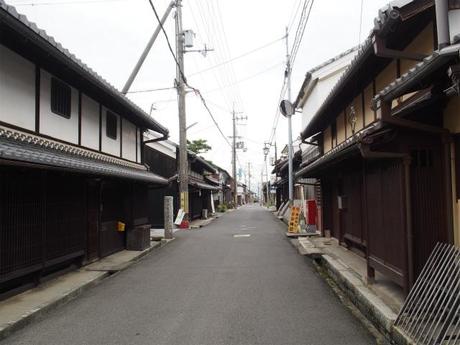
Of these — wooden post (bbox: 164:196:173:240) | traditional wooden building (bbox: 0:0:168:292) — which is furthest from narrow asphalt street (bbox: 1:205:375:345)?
wooden post (bbox: 164:196:173:240)

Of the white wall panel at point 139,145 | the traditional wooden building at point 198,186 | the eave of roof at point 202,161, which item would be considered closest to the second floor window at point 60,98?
the white wall panel at point 139,145

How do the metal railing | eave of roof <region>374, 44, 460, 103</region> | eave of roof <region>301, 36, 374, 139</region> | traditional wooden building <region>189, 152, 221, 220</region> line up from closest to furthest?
eave of roof <region>374, 44, 460, 103</region>, the metal railing, eave of roof <region>301, 36, 374, 139</region>, traditional wooden building <region>189, 152, 221, 220</region>

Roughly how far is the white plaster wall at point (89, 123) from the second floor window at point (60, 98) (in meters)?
0.97

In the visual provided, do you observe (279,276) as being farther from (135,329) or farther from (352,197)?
(135,329)

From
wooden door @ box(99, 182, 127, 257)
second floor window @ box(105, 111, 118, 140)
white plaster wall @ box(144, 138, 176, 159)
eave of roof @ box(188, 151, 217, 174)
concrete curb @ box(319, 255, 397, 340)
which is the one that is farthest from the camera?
eave of roof @ box(188, 151, 217, 174)

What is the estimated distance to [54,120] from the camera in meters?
10.9

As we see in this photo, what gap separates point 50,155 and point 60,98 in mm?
2968

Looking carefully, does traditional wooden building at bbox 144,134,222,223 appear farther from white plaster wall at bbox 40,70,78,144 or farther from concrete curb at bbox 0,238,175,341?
concrete curb at bbox 0,238,175,341

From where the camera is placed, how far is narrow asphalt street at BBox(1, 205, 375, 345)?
21.1ft

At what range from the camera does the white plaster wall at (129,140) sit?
1689cm

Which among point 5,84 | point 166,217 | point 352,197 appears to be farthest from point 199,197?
point 5,84

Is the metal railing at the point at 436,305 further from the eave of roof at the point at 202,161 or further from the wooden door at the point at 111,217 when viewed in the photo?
the eave of roof at the point at 202,161

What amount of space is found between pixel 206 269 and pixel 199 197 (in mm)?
28603

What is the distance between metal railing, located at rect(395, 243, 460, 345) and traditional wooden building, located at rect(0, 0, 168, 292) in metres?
6.14
